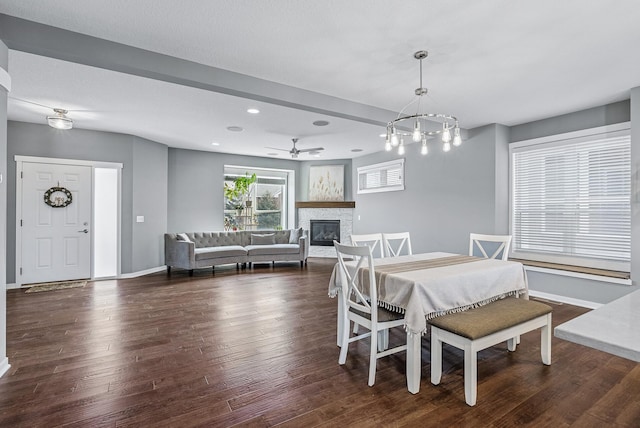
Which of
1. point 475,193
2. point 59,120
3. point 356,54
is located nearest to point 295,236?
point 475,193

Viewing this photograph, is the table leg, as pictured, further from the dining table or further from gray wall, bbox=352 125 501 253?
gray wall, bbox=352 125 501 253

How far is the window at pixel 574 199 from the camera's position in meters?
3.90

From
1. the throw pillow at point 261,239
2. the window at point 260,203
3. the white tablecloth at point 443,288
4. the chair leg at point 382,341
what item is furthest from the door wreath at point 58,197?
the chair leg at point 382,341

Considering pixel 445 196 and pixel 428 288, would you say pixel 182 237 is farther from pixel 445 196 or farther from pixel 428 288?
pixel 428 288

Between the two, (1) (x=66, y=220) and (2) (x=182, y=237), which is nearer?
(1) (x=66, y=220)

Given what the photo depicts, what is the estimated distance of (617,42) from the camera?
257 centimetres

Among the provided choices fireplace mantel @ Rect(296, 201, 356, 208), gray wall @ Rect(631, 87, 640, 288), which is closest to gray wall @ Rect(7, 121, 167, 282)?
fireplace mantel @ Rect(296, 201, 356, 208)

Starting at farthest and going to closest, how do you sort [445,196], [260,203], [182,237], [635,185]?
1. [260,203]
2. [182,237]
3. [445,196]
4. [635,185]

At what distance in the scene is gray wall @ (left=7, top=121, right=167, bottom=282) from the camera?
4902 mm

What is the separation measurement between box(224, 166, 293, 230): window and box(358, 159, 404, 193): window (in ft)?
6.68

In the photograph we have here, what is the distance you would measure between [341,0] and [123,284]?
5.22 meters

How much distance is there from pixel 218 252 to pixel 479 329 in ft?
17.0

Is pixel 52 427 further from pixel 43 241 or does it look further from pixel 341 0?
pixel 43 241

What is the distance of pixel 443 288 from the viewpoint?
2281mm
